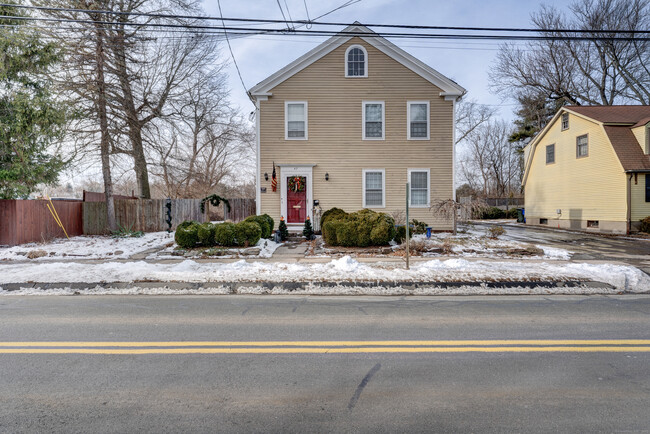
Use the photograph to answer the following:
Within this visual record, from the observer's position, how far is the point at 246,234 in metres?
11.5

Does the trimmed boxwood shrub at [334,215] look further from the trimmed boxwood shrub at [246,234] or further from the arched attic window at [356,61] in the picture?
the arched attic window at [356,61]

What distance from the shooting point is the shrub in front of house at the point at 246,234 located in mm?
11414

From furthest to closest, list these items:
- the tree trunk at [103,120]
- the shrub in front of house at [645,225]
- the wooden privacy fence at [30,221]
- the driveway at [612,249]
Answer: the shrub in front of house at [645,225] → the tree trunk at [103,120] → the wooden privacy fence at [30,221] → the driveway at [612,249]

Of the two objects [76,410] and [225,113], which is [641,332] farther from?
[225,113]

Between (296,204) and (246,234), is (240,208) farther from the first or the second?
(246,234)

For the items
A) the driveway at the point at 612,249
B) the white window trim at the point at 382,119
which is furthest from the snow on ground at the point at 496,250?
the white window trim at the point at 382,119

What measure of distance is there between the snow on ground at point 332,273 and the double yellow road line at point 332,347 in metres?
2.92

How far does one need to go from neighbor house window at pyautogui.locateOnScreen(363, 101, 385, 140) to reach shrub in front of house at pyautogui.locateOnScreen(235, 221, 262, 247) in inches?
280

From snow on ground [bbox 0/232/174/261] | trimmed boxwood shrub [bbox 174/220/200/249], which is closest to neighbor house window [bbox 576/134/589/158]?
trimmed boxwood shrub [bbox 174/220/200/249]

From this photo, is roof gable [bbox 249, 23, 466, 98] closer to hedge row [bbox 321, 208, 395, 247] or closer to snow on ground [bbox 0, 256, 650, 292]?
hedge row [bbox 321, 208, 395, 247]

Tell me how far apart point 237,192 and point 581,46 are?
1260 inches

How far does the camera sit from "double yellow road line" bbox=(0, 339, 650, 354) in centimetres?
393

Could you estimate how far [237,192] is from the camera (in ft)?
117

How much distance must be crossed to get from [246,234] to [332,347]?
7902 mm
